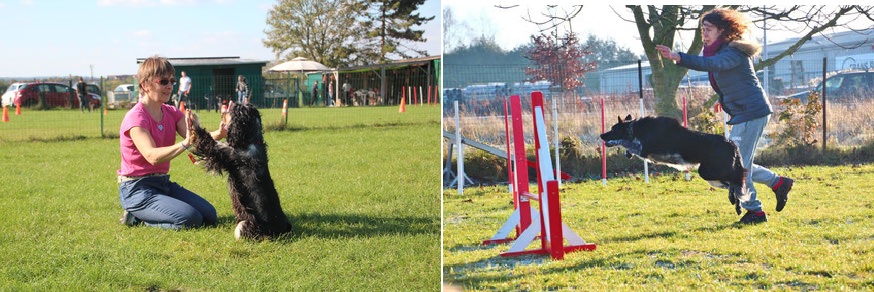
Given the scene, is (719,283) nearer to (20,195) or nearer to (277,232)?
(277,232)

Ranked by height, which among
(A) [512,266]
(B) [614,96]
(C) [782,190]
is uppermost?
(B) [614,96]

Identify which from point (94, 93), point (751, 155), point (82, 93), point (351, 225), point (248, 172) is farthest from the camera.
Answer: point (94, 93)

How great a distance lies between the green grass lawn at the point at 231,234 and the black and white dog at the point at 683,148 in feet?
3.95

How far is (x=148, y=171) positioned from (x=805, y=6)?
3911 mm

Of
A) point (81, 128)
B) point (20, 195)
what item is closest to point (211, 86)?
point (81, 128)

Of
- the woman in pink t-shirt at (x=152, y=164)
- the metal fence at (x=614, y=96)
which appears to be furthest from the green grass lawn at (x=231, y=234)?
the metal fence at (x=614, y=96)

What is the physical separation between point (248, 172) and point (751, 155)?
108 inches

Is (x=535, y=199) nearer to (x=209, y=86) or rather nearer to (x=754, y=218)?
(x=754, y=218)

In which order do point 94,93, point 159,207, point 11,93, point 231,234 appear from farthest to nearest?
point 94,93, point 11,93, point 159,207, point 231,234

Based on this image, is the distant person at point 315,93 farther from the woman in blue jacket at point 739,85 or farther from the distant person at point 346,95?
the woman in blue jacket at point 739,85

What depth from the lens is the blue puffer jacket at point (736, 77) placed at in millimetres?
4387

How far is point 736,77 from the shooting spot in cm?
441

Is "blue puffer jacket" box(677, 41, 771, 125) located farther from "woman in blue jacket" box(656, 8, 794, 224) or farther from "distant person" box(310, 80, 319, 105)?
"distant person" box(310, 80, 319, 105)

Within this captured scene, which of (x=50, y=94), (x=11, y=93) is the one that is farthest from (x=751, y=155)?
(x=11, y=93)
